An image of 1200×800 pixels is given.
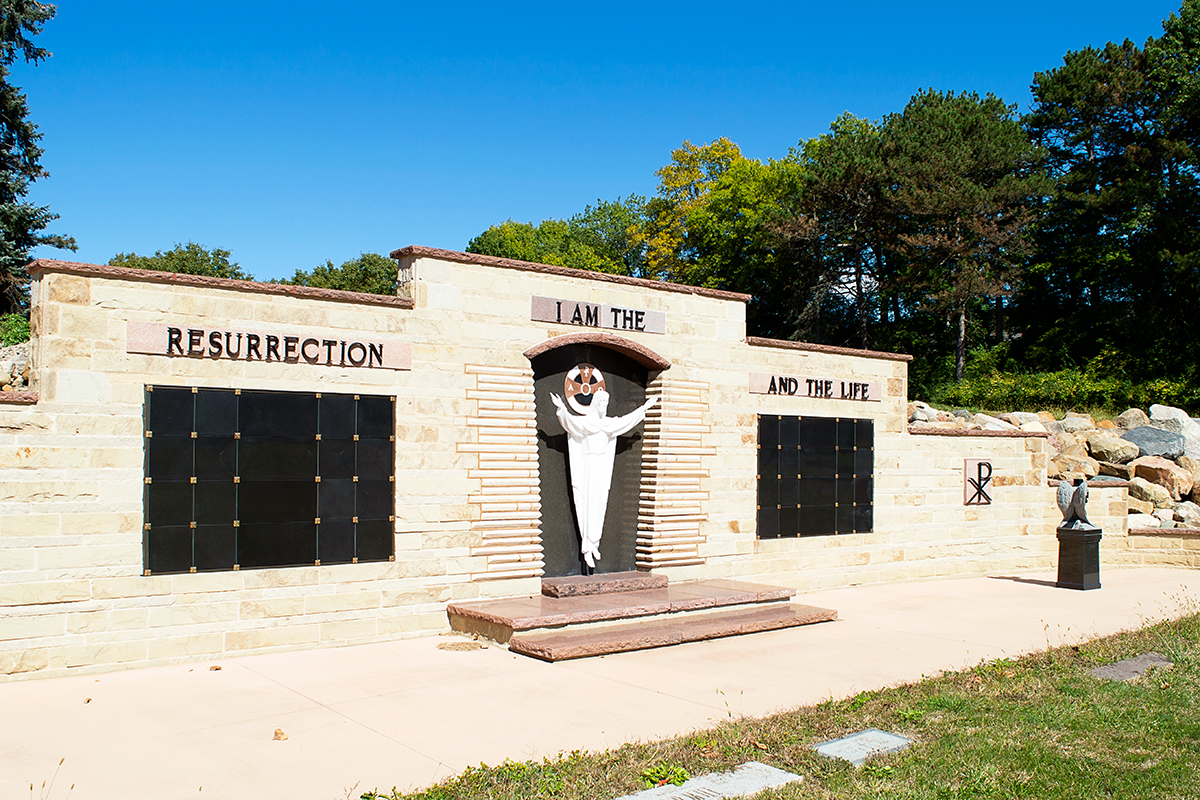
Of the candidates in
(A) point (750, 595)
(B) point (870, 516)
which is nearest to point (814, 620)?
(A) point (750, 595)

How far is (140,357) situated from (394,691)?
376 centimetres

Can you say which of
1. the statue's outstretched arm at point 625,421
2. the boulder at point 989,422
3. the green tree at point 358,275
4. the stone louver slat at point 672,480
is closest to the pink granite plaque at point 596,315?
the stone louver slat at point 672,480

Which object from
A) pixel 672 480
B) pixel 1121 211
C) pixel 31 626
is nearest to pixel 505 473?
pixel 672 480

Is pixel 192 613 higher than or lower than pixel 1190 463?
lower

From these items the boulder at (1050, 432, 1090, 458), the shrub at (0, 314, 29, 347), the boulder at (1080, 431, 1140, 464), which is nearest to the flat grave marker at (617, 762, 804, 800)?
the boulder at (1050, 432, 1090, 458)

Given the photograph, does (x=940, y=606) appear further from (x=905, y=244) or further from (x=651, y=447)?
(x=905, y=244)

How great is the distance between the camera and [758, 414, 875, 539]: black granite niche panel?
13.1 m

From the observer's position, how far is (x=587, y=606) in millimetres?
10000

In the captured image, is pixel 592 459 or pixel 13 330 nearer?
pixel 592 459

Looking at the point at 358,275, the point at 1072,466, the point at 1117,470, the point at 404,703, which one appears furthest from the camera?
the point at 358,275

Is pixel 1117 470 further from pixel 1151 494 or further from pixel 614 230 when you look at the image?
pixel 614 230

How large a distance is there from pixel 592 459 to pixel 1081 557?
748 centimetres

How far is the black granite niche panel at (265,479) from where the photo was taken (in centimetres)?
855

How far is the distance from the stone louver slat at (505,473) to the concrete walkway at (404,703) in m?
1.23
